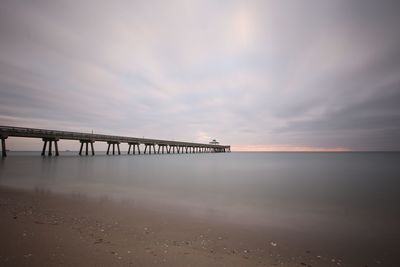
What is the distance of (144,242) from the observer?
4.79 meters

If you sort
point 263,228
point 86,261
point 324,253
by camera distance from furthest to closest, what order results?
point 263,228
point 324,253
point 86,261

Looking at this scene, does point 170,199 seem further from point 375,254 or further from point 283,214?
point 375,254

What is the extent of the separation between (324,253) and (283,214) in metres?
3.72

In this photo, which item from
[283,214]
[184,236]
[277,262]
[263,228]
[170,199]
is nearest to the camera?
[277,262]

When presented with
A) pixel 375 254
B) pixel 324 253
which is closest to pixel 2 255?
pixel 324 253

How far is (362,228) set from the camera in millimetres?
7254

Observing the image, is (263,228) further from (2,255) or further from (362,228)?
(2,255)

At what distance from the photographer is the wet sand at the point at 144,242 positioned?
155 inches

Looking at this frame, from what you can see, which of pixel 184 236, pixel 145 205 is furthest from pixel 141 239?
pixel 145 205

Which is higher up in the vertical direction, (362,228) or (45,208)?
(45,208)

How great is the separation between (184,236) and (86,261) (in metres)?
2.51

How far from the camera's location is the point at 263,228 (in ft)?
21.8

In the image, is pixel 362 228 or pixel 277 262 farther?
pixel 362 228

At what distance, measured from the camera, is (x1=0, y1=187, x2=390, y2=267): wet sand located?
393 cm
